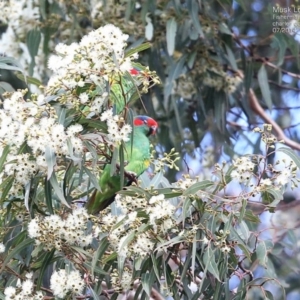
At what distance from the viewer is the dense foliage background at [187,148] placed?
1.96 metres

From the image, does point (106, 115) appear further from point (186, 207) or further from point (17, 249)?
point (17, 249)

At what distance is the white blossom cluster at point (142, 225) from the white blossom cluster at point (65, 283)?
0.13 metres

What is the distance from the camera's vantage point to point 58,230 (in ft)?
6.40

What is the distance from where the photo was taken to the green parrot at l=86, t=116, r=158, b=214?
2238 mm

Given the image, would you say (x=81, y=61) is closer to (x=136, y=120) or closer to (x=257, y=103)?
(x=136, y=120)

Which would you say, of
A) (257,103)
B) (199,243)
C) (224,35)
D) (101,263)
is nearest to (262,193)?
(199,243)

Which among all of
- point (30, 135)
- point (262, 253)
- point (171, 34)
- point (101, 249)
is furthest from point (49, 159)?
point (171, 34)

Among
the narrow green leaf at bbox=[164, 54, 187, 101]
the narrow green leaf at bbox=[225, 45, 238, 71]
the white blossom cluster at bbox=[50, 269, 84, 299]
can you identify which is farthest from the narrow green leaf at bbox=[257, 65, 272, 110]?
the white blossom cluster at bbox=[50, 269, 84, 299]

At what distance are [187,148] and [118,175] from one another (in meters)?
2.00

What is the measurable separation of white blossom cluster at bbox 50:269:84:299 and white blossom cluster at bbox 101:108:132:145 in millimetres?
363

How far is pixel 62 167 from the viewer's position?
209 centimetres

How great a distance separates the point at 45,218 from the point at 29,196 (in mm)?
79

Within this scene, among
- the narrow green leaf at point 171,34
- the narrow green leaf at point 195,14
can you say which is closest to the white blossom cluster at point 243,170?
the narrow green leaf at point 171,34

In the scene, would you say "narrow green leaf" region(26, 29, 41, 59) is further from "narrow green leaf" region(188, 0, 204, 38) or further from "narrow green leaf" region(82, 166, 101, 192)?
"narrow green leaf" region(82, 166, 101, 192)
